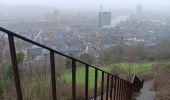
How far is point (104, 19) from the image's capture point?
33.3m

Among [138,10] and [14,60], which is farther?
[138,10]

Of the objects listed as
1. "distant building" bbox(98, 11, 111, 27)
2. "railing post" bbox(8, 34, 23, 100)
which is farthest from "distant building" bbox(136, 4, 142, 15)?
"railing post" bbox(8, 34, 23, 100)

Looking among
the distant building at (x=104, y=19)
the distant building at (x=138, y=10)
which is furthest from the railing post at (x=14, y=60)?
the distant building at (x=138, y=10)

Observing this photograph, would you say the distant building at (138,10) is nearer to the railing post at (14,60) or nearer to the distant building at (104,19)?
the distant building at (104,19)

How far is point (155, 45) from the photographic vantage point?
26469 millimetres

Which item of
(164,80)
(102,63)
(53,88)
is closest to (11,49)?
(53,88)

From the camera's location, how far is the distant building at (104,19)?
106 feet

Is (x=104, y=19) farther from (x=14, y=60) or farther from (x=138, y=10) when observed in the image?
(x=14, y=60)

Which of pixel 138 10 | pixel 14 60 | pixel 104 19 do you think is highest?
pixel 14 60

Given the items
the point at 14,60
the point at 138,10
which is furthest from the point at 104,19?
the point at 14,60

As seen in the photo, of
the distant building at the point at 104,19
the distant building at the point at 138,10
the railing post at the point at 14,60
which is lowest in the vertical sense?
the distant building at the point at 138,10

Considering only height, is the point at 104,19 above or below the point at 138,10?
above

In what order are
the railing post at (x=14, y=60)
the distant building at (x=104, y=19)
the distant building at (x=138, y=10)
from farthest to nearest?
the distant building at (x=138, y=10) → the distant building at (x=104, y=19) → the railing post at (x=14, y=60)

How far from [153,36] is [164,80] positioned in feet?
63.8
